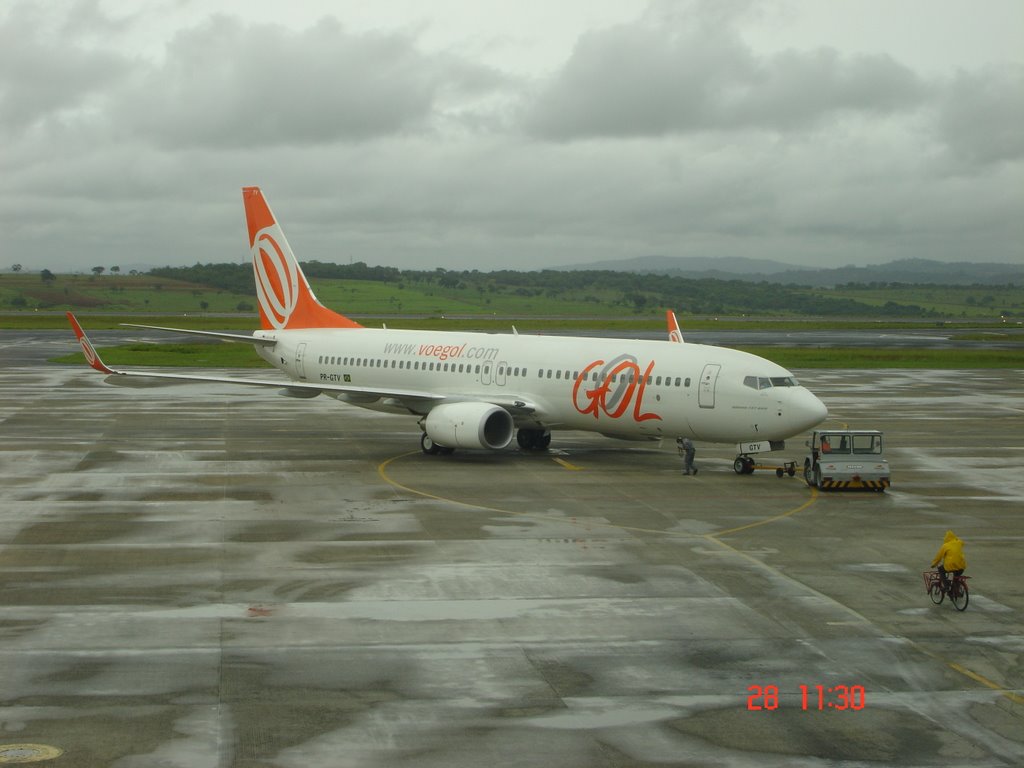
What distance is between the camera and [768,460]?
41844 millimetres

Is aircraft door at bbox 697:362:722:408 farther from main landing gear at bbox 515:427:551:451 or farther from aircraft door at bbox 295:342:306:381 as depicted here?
aircraft door at bbox 295:342:306:381

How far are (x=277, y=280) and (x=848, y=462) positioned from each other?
2687cm

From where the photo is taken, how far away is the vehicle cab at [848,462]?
113 ft

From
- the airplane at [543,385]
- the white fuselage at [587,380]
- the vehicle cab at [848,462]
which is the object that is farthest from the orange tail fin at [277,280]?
A: the vehicle cab at [848,462]

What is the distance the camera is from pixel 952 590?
2139 centimetres

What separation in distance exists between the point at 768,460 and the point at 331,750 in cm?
2963

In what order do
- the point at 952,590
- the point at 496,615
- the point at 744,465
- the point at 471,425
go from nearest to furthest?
the point at 496,615 < the point at 952,590 < the point at 744,465 < the point at 471,425

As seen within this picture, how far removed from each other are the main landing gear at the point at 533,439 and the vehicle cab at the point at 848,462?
34.0ft

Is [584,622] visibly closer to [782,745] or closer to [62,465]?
[782,745]

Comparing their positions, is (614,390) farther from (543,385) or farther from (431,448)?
(431,448)

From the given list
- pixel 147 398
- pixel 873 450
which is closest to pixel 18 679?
pixel 873 450
